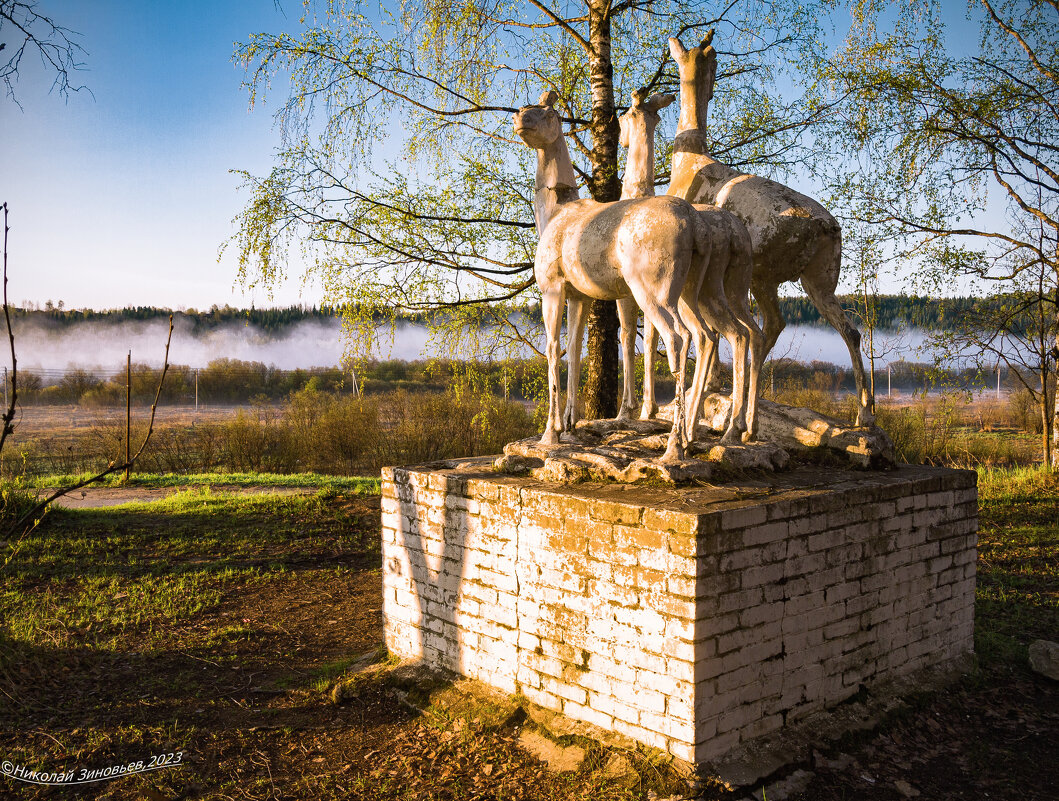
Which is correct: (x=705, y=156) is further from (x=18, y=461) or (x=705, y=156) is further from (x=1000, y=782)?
(x=18, y=461)

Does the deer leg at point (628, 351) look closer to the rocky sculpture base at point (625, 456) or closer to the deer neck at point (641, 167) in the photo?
the rocky sculpture base at point (625, 456)

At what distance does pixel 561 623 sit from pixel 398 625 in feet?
5.87

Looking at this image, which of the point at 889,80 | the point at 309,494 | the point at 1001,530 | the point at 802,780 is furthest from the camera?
the point at 309,494

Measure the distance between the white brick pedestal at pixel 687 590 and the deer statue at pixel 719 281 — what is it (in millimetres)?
724

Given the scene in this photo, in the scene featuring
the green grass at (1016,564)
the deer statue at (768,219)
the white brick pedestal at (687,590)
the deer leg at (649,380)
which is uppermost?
the deer statue at (768,219)

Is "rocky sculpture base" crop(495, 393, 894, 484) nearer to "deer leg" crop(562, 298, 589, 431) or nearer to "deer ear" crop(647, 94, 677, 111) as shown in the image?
Result: "deer leg" crop(562, 298, 589, 431)

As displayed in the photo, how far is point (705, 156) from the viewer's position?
6.08m

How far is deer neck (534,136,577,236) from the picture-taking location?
18.6 feet

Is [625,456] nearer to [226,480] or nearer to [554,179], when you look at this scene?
[554,179]

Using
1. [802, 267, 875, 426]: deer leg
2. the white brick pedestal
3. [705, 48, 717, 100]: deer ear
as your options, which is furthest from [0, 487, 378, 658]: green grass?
[705, 48, 717, 100]: deer ear

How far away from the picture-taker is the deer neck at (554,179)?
18.6 feet

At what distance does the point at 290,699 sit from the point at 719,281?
13.7 ft

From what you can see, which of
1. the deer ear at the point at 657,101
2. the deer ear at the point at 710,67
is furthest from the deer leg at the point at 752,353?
the deer ear at the point at 710,67

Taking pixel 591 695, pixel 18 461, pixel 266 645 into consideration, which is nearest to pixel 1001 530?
pixel 591 695
